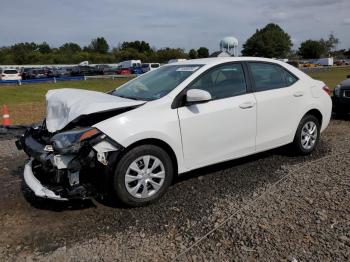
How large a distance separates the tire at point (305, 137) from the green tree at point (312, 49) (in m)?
120

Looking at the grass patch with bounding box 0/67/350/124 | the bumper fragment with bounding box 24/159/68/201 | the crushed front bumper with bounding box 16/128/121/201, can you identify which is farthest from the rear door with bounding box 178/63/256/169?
the grass patch with bounding box 0/67/350/124

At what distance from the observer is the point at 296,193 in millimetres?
4656

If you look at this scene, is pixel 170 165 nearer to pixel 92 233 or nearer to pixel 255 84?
pixel 92 233

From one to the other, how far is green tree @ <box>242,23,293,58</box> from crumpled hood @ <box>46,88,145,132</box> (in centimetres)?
10979

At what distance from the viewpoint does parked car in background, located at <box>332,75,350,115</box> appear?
975 cm

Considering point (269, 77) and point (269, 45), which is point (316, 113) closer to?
point (269, 77)

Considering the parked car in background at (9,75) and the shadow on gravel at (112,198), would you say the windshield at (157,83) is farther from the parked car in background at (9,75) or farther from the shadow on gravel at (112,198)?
the parked car in background at (9,75)

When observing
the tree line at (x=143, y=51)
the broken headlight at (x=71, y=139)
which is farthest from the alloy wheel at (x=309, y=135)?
the tree line at (x=143, y=51)

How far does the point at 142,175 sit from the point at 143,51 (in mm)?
110600

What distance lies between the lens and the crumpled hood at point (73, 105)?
13.8 feet

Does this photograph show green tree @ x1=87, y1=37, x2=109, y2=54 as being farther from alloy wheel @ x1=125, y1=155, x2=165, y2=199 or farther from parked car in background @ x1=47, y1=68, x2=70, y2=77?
alloy wheel @ x1=125, y1=155, x2=165, y2=199

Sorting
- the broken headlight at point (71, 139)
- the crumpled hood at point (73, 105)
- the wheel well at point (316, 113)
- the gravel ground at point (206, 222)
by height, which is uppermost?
the crumpled hood at point (73, 105)

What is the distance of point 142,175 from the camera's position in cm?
426

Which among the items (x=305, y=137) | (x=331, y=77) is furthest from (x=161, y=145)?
(x=331, y=77)
